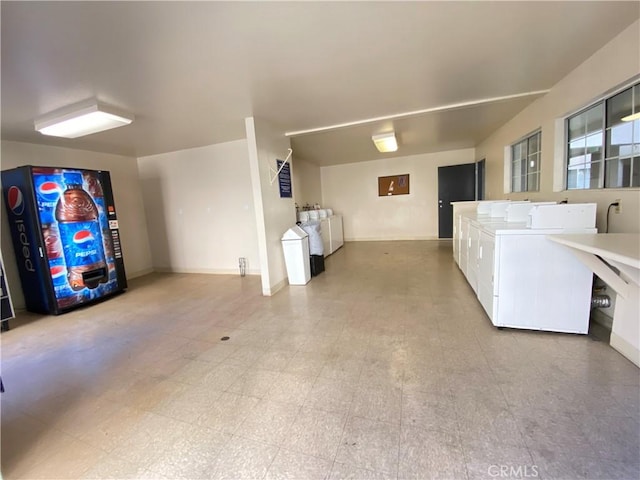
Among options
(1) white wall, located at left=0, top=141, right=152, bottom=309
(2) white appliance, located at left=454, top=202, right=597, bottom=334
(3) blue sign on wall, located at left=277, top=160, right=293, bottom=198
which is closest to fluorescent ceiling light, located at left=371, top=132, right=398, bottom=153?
(3) blue sign on wall, located at left=277, top=160, right=293, bottom=198

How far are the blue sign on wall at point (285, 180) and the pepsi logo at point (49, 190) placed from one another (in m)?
3.05

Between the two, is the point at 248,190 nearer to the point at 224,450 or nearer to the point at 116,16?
the point at 116,16

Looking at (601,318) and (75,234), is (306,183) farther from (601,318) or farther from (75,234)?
(601,318)

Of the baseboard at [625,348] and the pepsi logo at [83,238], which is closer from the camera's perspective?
the baseboard at [625,348]

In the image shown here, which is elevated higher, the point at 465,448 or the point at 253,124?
the point at 253,124

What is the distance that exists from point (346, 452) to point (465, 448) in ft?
1.99

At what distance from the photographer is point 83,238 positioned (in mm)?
4008

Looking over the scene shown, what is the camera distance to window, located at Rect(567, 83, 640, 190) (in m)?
2.19

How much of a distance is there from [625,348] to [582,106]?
7.38ft

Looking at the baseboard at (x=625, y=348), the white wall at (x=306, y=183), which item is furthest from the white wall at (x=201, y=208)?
the baseboard at (x=625, y=348)

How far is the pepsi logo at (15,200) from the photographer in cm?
363

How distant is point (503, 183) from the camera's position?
15.9 feet

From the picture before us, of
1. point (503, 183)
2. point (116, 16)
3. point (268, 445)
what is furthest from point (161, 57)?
point (503, 183)

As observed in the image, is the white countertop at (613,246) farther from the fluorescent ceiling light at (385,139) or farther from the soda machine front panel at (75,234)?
the soda machine front panel at (75,234)
